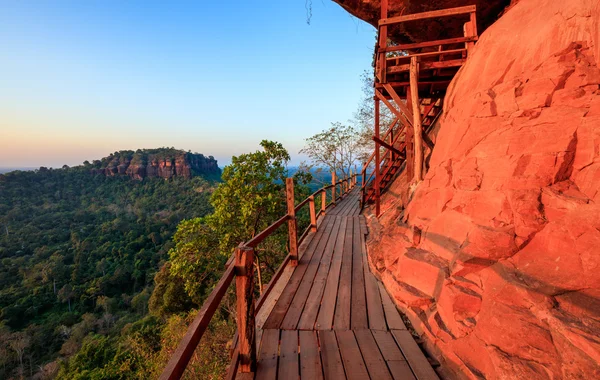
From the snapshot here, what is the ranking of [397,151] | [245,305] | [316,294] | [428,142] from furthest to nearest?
1. [397,151]
2. [428,142]
3. [316,294]
4. [245,305]

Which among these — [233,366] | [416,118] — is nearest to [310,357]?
[233,366]

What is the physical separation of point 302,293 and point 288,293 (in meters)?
0.20

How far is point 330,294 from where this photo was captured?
3.50 metres

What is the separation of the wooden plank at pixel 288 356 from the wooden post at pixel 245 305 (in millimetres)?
258

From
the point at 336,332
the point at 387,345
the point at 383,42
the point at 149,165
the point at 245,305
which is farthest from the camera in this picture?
the point at 149,165

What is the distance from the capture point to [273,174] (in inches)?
420

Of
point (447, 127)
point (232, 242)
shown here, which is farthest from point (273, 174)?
point (447, 127)

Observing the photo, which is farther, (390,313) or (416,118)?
(416,118)

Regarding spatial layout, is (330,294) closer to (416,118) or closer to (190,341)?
(190,341)

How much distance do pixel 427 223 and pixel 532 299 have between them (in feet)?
5.28

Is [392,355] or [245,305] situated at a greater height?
[245,305]

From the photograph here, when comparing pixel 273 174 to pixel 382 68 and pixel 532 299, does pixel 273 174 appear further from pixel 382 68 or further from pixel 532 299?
pixel 532 299

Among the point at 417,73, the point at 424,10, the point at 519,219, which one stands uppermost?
the point at 424,10

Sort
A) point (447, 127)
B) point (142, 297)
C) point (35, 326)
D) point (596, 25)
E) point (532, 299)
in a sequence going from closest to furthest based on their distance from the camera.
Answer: point (532, 299) → point (596, 25) → point (447, 127) → point (35, 326) → point (142, 297)
